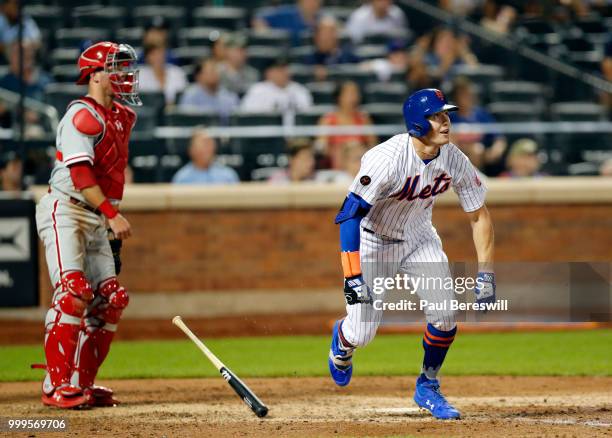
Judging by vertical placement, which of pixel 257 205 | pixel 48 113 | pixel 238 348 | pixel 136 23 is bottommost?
pixel 238 348

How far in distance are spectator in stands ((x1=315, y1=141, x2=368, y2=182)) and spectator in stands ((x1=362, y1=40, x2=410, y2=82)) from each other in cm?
207

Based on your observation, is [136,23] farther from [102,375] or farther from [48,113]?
[102,375]

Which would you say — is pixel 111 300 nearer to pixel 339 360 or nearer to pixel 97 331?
pixel 97 331

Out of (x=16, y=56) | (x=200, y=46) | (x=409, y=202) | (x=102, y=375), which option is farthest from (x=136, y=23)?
(x=409, y=202)

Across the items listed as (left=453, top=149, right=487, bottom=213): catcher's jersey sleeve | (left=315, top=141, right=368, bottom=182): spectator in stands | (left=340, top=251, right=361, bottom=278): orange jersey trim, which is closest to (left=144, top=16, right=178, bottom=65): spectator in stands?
(left=315, top=141, right=368, bottom=182): spectator in stands

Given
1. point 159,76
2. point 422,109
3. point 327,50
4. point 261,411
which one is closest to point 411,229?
point 422,109

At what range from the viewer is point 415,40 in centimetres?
1500

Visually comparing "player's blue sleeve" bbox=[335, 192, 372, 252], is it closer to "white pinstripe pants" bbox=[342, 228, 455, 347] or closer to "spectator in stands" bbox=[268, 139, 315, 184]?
"white pinstripe pants" bbox=[342, 228, 455, 347]

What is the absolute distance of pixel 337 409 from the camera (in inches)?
267

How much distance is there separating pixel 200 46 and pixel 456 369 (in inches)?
264

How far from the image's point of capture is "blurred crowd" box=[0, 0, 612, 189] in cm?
1155

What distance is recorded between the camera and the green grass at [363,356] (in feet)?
28.2

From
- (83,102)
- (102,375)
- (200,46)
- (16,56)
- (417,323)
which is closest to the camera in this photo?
(83,102)

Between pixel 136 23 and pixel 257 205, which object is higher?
pixel 136 23
